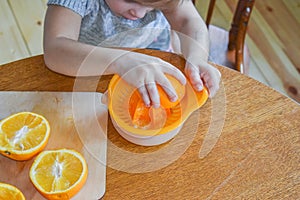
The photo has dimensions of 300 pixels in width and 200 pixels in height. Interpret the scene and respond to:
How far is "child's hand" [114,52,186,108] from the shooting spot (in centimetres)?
81

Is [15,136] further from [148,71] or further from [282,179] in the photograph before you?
[282,179]

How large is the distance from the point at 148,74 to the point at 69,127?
18 cm

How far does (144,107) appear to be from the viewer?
A: 834mm

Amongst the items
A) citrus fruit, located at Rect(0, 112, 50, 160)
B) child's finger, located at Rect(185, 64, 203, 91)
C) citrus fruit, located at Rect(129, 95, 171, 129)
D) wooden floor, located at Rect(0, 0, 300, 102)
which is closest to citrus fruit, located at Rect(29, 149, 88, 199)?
citrus fruit, located at Rect(0, 112, 50, 160)

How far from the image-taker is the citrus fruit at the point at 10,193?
0.74 metres

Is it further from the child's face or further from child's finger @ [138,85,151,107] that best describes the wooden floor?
child's finger @ [138,85,151,107]

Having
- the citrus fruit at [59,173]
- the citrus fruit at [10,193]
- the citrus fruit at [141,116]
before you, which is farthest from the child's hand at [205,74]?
the citrus fruit at [10,193]

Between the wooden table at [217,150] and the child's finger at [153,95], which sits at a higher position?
the child's finger at [153,95]

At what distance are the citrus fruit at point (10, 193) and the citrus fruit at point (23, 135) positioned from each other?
0.06m

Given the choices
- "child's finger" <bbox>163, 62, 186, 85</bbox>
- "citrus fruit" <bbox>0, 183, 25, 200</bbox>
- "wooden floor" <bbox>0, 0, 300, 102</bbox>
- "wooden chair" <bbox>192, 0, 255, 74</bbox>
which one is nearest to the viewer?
"citrus fruit" <bbox>0, 183, 25, 200</bbox>

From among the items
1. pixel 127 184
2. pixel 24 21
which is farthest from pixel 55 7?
pixel 24 21

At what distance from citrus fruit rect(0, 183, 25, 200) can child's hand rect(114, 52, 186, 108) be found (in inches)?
10.2

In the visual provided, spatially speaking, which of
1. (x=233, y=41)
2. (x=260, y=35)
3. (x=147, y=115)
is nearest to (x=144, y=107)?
(x=147, y=115)

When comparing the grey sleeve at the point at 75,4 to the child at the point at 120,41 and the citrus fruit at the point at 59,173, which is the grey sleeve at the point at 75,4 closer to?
the child at the point at 120,41
